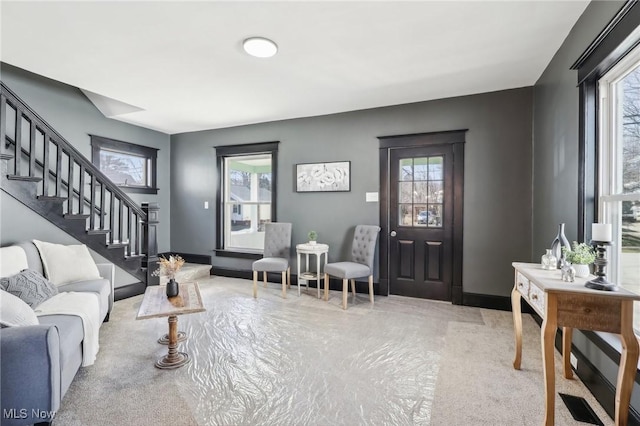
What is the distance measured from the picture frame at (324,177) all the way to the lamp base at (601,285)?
122 inches

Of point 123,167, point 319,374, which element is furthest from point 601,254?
point 123,167

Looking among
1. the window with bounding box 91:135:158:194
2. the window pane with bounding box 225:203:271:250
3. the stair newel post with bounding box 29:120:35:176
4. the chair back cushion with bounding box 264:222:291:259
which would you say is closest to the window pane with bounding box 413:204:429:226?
the chair back cushion with bounding box 264:222:291:259

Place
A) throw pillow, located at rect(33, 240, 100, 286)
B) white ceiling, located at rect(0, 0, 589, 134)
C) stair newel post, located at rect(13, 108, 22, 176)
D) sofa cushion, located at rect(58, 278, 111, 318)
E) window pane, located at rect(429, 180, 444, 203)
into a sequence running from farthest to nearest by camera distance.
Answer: window pane, located at rect(429, 180, 444, 203), stair newel post, located at rect(13, 108, 22, 176), throw pillow, located at rect(33, 240, 100, 286), sofa cushion, located at rect(58, 278, 111, 318), white ceiling, located at rect(0, 0, 589, 134)

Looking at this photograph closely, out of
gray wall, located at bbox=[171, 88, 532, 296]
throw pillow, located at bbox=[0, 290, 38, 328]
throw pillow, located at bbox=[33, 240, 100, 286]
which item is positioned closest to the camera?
throw pillow, located at bbox=[0, 290, 38, 328]

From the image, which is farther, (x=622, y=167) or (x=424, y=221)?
(x=424, y=221)

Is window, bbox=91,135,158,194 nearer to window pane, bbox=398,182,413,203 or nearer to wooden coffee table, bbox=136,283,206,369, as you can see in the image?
wooden coffee table, bbox=136,283,206,369

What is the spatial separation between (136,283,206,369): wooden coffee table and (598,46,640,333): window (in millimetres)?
2845

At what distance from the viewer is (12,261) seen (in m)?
2.58

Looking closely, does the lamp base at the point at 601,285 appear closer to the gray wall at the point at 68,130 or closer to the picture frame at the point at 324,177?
the picture frame at the point at 324,177

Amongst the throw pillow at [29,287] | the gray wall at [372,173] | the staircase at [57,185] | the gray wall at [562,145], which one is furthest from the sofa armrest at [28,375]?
the gray wall at [372,173]

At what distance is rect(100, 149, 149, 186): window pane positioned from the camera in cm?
486

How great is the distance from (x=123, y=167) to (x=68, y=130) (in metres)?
0.95

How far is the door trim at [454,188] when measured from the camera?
3883 millimetres

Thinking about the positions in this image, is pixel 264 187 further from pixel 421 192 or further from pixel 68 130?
pixel 68 130
